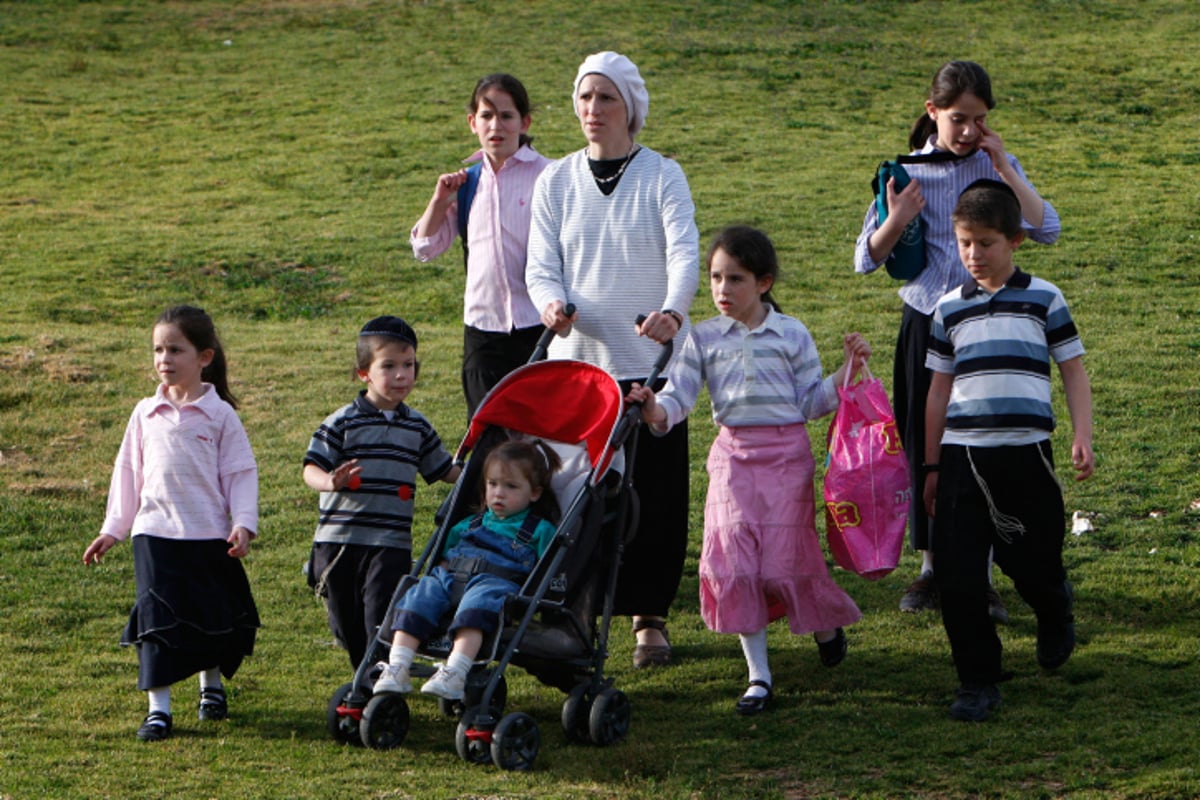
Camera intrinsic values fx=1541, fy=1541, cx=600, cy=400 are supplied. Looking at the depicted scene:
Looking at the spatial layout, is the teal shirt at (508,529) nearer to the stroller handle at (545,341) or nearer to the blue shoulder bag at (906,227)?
the stroller handle at (545,341)

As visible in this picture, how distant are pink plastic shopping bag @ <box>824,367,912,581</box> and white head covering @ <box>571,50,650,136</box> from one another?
1.27 meters

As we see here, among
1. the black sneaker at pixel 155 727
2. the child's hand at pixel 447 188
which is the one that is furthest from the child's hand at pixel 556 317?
the black sneaker at pixel 155 727

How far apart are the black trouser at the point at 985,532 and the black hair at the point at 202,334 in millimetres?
2611

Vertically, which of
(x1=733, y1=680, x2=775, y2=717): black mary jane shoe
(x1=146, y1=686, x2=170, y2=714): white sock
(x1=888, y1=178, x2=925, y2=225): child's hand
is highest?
(x1=888, y1=178, x2=925, y2=225): child's hand

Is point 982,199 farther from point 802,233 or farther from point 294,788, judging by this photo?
point 802,233

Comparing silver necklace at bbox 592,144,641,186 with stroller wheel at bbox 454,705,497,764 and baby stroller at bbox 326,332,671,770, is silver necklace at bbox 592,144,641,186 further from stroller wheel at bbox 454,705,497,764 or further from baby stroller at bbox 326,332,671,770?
stroller wheel at bbox 454,705,497,764

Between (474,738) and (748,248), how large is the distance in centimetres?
192

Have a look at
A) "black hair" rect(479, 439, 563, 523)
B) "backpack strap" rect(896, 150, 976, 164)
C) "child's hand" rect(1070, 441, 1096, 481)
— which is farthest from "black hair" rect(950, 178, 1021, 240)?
"black hair" rect(479, 439, 563, 523)

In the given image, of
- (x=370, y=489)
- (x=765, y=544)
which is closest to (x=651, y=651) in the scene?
(x=765, y=544)

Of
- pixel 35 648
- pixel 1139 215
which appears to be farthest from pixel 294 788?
pixel 1139 215

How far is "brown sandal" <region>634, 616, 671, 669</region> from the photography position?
237 inches

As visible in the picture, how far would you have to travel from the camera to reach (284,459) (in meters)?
9.60

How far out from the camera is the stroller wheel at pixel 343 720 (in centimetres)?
506

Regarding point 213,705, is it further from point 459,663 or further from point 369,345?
point 369,345
